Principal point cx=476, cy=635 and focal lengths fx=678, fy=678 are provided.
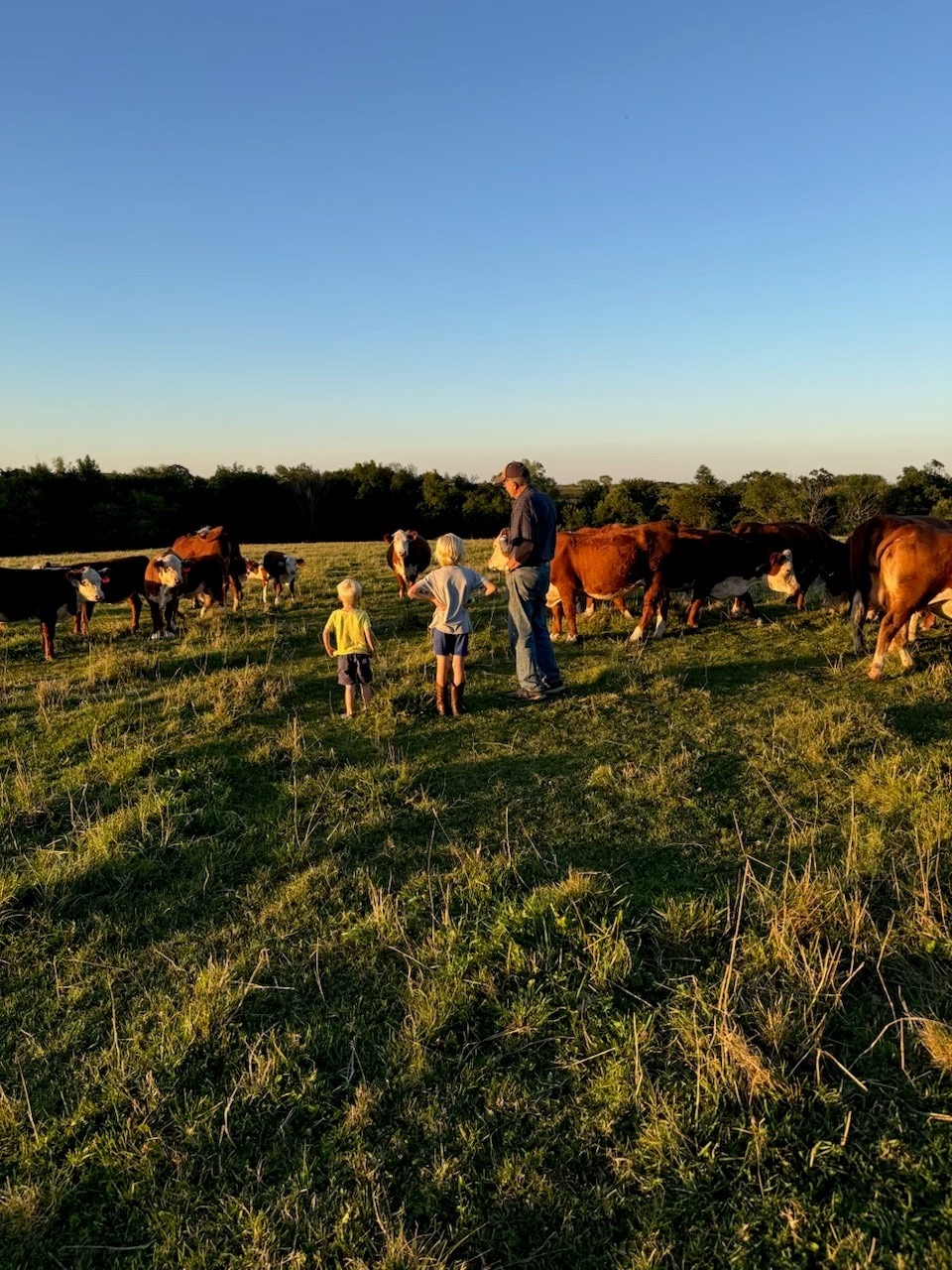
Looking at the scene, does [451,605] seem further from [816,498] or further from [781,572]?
[816,498]

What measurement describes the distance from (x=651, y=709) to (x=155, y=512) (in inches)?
2164

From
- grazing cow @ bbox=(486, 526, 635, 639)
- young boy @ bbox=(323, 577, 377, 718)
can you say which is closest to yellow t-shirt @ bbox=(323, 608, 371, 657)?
young boy @ bbox=(323, 577, 377, 718)

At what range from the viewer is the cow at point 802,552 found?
11.8 meters

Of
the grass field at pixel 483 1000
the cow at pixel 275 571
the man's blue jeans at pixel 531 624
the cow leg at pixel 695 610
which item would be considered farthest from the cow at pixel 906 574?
the cow at pixel 275 571

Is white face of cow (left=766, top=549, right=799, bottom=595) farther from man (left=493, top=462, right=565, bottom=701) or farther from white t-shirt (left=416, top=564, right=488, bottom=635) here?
white t-shirt (left=416, top=564, right=488, bottom=635)

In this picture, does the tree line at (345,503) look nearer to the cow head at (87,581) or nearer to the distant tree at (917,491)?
the distant tree at (917,491)

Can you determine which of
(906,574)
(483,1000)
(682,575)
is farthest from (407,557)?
(483,1000)

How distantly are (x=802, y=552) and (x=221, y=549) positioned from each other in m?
11.4

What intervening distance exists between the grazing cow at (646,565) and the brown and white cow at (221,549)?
7295 mm

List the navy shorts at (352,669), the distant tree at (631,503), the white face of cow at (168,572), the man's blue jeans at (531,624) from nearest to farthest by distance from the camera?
the navy shorts at (352,669)
the man's blue jeans at (531,624)
the white face of cow at (168,572)
the distant tree at (631,503)

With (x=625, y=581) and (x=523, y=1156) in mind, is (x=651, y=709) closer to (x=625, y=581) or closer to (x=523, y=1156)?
(x=625, y=581)

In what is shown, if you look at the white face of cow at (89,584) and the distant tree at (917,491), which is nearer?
the white face of cow at (89,584)

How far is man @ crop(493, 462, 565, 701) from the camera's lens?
24.0 ft

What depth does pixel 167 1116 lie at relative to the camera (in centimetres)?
273
